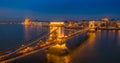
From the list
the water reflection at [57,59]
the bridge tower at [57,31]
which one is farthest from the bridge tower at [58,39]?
the water reflection at [57,59]

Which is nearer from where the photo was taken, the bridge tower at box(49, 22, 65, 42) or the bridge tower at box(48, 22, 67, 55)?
the bridge tower at box(48, 22, 67, 55)

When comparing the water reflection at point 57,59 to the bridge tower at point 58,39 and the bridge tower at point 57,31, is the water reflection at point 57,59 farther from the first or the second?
the bridge tower at point 57,31

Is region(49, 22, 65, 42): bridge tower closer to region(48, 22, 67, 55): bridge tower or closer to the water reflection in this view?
region(48, 22, 67, 55): bridge tower

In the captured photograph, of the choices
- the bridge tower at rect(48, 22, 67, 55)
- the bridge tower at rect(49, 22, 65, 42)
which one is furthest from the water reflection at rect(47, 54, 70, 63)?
the bridge tower at rect(49, 22, 65, 42)

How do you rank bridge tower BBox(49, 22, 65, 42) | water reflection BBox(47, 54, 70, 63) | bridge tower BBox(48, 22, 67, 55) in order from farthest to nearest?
1. bridge tower BBox(49, 22, 65, 42)
2. bridge tower BBox(48, 22, 67, 55)
3. water reflection BBox(47, 54, 70, 63)

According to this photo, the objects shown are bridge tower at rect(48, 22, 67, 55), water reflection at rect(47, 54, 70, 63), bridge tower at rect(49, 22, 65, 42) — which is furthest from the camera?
bridge tower at rect(49, 22, 65, 42)

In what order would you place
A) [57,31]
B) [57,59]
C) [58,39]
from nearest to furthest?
1. [57,59]
2. [58,39]
3. [57,31]

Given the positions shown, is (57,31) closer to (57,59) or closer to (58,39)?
(58,39)

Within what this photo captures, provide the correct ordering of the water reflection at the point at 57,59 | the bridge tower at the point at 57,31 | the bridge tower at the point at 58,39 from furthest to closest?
1. the bridge tower at the point at 57,31
2. the bridge tower at the point at 58,39
3. the water reflection at the point at 57,59

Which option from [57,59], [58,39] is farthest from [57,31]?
[57,59]

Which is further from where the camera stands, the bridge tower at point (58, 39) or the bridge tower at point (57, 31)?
the bridge tower at point (57, 31)

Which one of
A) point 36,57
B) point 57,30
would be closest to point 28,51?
point 36,57
